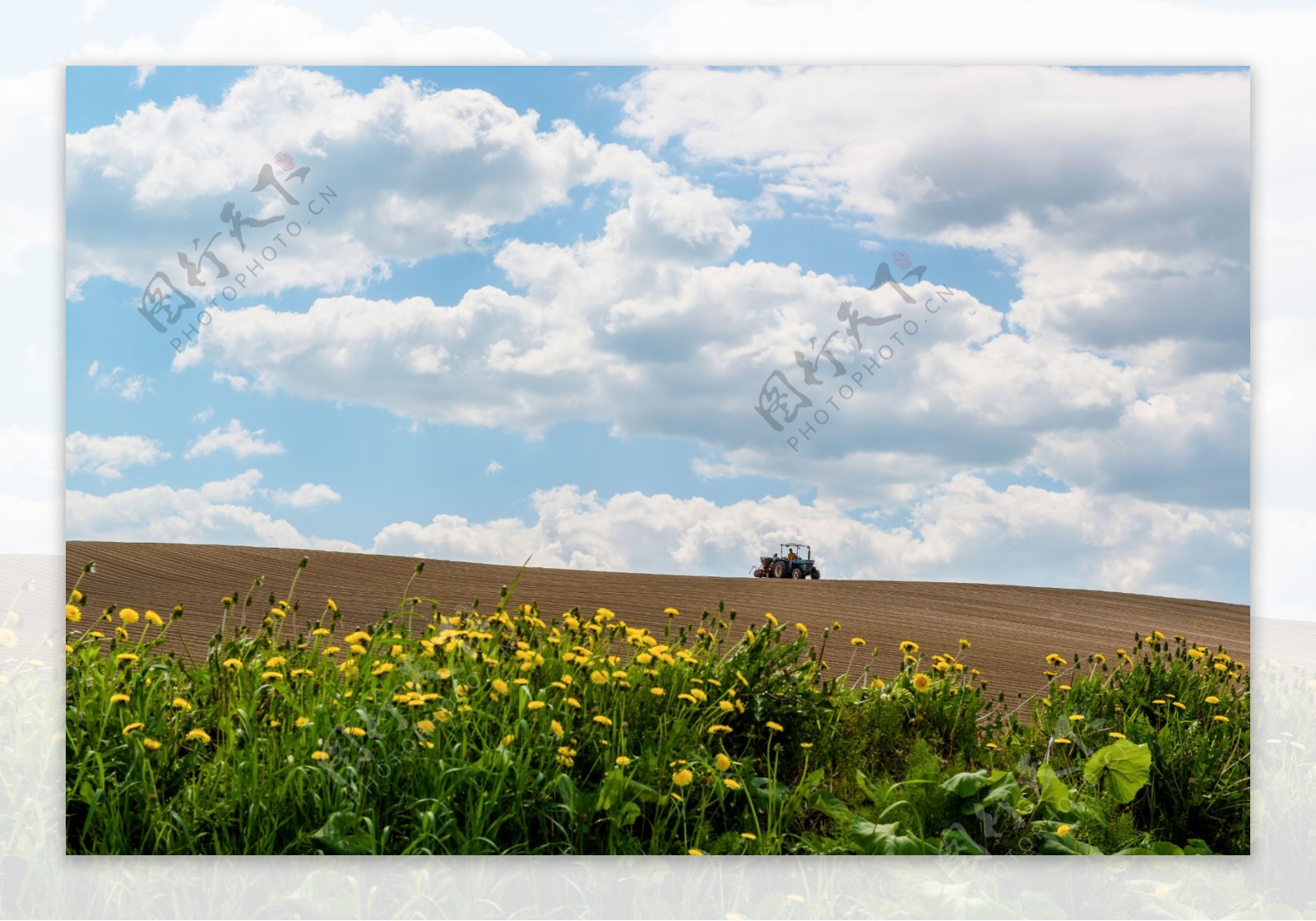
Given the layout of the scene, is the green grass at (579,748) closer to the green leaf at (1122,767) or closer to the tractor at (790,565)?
the green leaf at (1122,767)

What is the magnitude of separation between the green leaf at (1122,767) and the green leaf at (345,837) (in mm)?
2826

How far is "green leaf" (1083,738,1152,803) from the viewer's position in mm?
4184

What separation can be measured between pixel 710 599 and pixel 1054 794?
1629 mm

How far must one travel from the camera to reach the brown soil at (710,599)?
4.40 metres

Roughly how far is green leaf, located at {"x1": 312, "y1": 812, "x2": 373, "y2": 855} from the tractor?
180cm

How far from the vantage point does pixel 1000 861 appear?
3.93 m

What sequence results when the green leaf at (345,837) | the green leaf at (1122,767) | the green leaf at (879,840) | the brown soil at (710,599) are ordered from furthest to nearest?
the brown soil at (710,599)
the green leaf at (1122,767)
the green leaf at (879,840)
the green leaf at (345,837)

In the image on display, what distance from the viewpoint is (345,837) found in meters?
3.56

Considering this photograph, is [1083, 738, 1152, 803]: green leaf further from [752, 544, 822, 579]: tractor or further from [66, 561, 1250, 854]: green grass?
[752, 544, 822, 579]: tractor

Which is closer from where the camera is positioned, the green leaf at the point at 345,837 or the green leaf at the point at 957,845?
the green leaf at the point at 345,837

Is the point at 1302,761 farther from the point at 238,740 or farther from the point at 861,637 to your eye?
the point at 238,740
